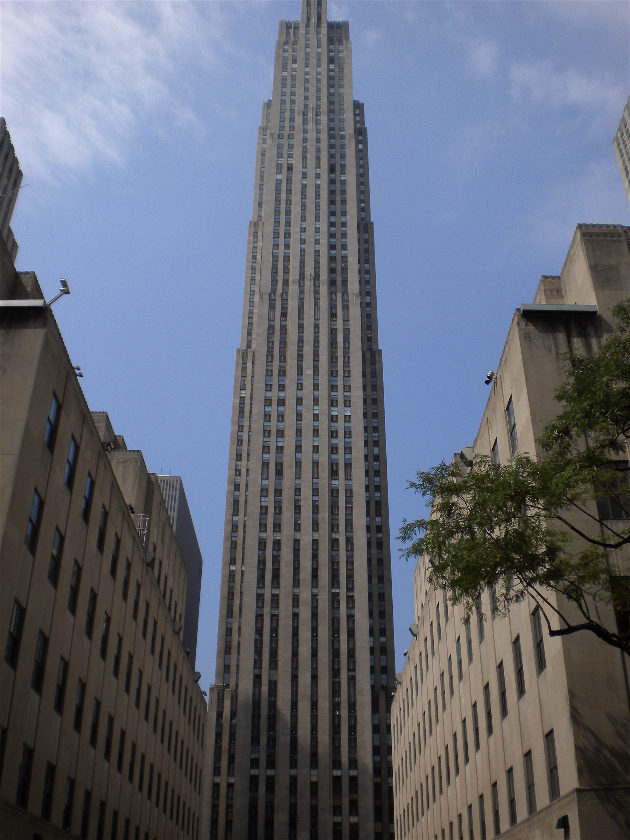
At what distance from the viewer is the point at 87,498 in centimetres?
3931

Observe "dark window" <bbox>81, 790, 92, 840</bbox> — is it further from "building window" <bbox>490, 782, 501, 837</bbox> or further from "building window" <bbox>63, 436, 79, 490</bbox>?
"building window" <bbox>490, 782, 501, 837</bbox>

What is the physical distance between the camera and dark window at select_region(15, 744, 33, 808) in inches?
1214

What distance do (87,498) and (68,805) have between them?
1373cm

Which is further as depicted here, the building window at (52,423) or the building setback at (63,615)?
the building window at (52,423)

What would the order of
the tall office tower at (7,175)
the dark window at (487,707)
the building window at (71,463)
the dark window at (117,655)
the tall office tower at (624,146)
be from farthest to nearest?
the tall office tower at (624,146) → the tall office tower at (7,175) → the dark window at (117,655) → the dark window at (487,707) → the building window at (71,463)

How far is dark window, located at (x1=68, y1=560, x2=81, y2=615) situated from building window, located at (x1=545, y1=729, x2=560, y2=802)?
20.8 m

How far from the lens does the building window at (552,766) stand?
29.2 meters

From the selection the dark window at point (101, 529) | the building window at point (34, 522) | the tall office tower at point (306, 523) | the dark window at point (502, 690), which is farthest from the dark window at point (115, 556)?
the tall office tower at point (306, 523)

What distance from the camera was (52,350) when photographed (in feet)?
112

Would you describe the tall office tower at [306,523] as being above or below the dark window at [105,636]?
above

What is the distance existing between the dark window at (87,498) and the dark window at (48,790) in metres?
10.9

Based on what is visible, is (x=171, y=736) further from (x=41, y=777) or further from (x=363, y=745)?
(x=363, y=745)

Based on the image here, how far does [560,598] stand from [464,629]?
54.4ft

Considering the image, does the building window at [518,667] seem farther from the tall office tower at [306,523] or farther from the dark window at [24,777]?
the tall office tower at [306,523]
